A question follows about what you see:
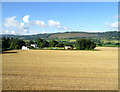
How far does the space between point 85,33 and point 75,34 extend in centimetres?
1017

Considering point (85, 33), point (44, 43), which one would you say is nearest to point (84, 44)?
point (44, 43)

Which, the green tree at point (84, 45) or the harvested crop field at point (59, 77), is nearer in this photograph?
the harvested crop field at point (59, 77)

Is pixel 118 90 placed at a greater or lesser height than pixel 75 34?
lesser

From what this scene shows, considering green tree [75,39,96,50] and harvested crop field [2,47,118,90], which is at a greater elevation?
green tree [75,39,96,50]

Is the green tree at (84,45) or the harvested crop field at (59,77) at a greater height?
the green tree at (84,45)

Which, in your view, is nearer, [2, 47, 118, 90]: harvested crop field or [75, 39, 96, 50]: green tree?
[2, 47, 118, 90]: harvested crop field

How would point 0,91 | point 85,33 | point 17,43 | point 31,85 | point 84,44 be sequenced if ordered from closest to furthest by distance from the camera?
point 0,91
point 31,85
point 84,44
point 17,43
point 85,33

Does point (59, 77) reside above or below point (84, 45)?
below

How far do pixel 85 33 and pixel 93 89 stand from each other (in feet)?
598

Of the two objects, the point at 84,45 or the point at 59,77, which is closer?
the point at 59,77

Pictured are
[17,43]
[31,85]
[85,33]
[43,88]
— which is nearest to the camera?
[43,88]

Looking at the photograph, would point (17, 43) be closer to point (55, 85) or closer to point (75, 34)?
point (55, 85)

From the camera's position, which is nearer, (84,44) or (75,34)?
(84,44)

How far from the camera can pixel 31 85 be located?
1127 cm
